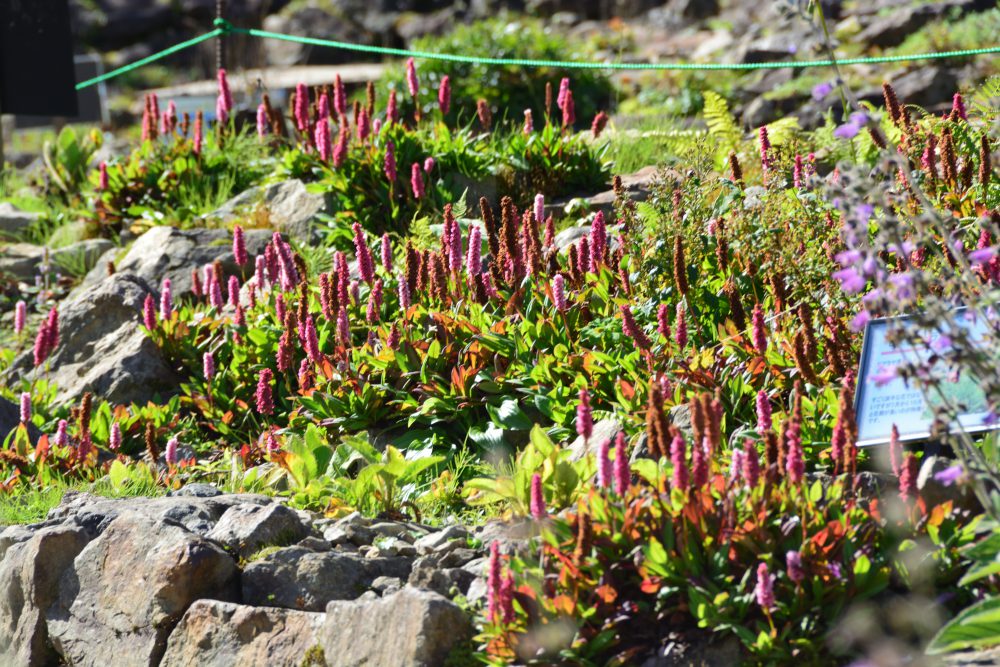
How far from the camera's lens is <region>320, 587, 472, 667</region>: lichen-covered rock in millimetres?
3707

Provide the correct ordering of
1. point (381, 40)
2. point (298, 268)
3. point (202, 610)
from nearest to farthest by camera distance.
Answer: point (202, 610) < point (298, 268) < point (381, 40)

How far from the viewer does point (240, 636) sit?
13.6 ft

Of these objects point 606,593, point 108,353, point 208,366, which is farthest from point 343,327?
point 606,593

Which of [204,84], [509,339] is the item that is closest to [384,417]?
[509,339]

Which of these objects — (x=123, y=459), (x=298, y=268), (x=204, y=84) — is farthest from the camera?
(x=204, y=84)

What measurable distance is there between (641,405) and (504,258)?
52.2 inches

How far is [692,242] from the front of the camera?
18.6ft

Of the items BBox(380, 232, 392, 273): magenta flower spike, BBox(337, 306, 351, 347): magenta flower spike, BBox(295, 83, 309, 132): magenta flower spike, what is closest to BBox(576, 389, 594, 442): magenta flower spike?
BBox(337, 306, 351, 347): magenta flower spike

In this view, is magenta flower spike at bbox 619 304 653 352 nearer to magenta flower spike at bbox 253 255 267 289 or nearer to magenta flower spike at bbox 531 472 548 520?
magenta flower spike at bbox 531 472 548 520

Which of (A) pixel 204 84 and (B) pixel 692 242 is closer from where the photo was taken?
(B) pixel 692 242

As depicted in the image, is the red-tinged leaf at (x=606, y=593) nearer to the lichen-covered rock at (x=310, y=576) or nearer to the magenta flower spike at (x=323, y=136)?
the lichen-covered rock at (x=310, y=576)

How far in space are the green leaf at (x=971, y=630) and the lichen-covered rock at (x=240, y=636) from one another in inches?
73.1

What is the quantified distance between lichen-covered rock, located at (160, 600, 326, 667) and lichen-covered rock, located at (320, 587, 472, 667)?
0.13m

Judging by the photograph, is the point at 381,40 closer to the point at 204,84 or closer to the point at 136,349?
the point at 204,84
